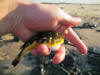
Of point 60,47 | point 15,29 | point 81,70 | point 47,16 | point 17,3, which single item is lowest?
point 81,70

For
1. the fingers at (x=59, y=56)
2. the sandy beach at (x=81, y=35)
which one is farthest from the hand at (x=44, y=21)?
the sandy beach at (x=81, y=35)

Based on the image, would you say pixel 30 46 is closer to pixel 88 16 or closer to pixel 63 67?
pixel 63 67

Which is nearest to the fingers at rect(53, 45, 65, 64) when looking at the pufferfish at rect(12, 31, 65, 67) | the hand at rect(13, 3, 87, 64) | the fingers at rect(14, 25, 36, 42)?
the hand at rect(13, 3, 87, 64)

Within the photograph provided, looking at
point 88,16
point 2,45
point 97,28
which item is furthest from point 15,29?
point 88,16

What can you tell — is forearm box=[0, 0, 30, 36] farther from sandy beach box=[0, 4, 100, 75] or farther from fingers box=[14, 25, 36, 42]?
sandy beach box=[0, 4, 100, 75]

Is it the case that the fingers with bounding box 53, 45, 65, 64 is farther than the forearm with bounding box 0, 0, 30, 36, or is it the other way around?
the forearm with bounding box 0, 0, 30, 36

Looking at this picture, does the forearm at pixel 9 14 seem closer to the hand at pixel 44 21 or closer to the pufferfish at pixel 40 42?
the hand at pixel 44 21
